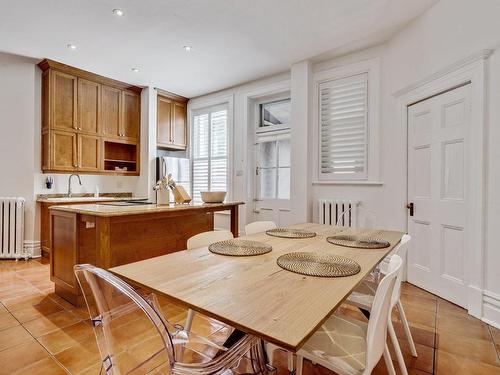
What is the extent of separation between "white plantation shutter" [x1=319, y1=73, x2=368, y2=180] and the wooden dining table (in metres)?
2.37

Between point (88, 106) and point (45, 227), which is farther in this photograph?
point (88, 106)

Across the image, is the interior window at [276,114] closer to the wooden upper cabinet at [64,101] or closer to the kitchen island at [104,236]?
the kitchen island at [104,236]

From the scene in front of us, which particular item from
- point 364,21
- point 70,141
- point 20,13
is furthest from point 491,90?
point 70,141

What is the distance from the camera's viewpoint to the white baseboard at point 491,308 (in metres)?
2.21

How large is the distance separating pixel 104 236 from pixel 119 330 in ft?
4.75

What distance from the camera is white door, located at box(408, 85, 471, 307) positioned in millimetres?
2633

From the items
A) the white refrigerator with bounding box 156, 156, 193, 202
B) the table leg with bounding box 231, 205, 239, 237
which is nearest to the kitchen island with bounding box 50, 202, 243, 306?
the table leg with bounding box 231, 205, 239, 237

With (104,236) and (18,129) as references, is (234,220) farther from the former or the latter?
(18,129)

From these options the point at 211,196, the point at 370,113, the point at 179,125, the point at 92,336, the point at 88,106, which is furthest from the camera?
the point at 179,125

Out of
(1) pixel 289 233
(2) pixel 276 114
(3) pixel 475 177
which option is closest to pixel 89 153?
(2) pixel 276 114

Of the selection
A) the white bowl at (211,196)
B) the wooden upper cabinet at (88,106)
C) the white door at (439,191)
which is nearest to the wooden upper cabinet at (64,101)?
the wooden upper cabinet at (88,106)

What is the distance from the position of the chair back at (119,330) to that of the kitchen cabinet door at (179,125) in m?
4.68

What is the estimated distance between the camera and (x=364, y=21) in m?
3.05

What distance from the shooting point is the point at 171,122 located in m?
5.48
